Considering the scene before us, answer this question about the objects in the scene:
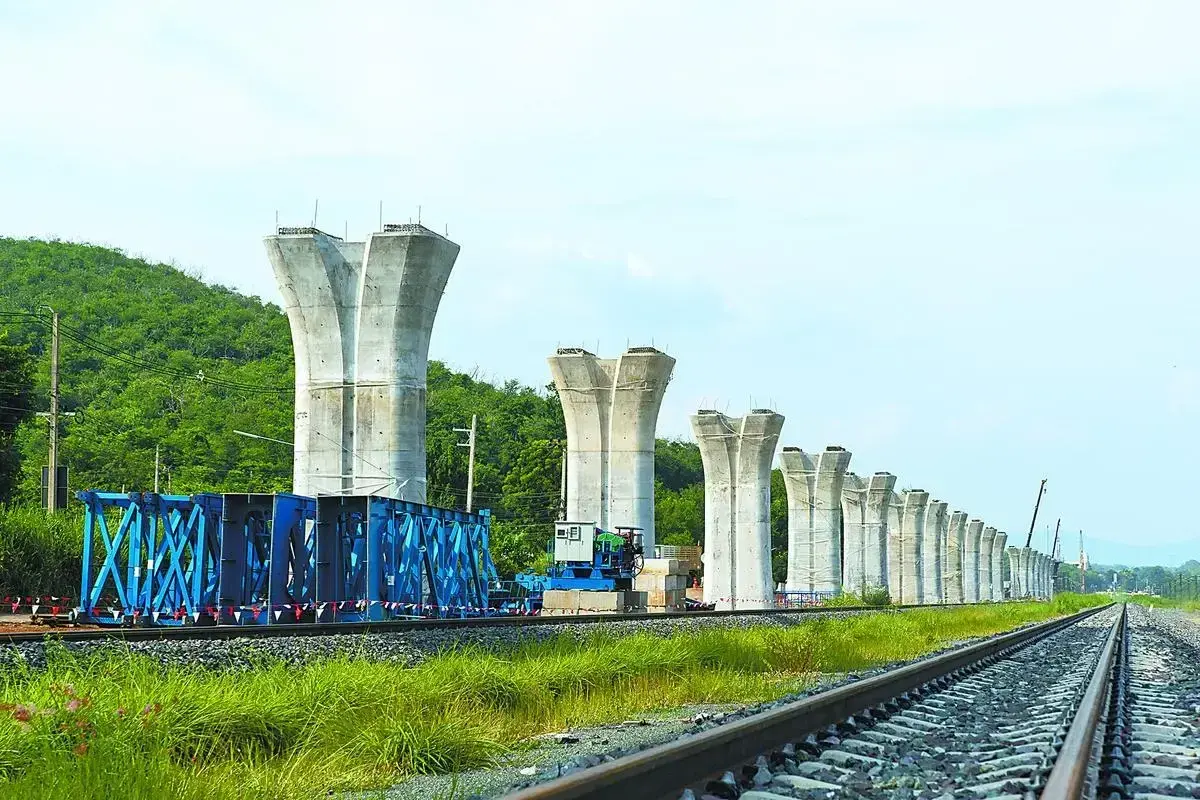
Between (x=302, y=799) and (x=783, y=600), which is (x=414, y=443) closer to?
(x=302, y=799)

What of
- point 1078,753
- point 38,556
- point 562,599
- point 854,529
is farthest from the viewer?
point 854,529

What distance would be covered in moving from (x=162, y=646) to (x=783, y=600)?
163 feet

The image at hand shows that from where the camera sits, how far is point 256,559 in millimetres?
25969

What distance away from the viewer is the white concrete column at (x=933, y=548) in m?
93.2

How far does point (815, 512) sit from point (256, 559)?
133 ft

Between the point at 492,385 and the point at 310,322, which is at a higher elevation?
the point at 492,385

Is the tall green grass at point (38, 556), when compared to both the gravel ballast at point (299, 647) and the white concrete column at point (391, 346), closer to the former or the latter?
the white concrete column at point (391, 346)

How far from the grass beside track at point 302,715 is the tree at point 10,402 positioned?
3351 centimetres

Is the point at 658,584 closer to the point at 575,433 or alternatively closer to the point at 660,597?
the point at 660,597

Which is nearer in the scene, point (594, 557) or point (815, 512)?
point (594, 557)

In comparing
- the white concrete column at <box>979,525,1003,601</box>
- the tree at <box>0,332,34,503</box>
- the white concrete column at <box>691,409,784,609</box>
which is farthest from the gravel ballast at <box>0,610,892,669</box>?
the white concrete column at <box>979,525,1003,601</box>

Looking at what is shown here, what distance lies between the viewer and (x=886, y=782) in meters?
6.59

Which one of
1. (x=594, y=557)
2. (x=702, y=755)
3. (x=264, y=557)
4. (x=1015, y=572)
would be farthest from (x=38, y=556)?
(x=1015, y=572)

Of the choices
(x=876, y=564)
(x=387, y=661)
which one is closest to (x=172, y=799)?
(x=387, y=661)
